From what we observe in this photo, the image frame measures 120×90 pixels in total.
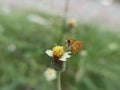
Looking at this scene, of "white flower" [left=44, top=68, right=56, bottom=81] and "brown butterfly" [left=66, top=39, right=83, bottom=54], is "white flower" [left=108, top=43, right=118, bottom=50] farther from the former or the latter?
"brown butterfly" [left=66, top=39, right=83, bottom=54]

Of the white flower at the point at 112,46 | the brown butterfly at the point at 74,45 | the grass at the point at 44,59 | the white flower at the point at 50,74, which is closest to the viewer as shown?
the brown butterfly at the point at 74,45

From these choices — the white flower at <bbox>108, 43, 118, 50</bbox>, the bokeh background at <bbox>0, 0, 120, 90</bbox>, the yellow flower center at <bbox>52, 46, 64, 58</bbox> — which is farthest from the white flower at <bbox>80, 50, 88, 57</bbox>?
the yellow flower center at <bbox>52, 46, 64, 58</bbox>

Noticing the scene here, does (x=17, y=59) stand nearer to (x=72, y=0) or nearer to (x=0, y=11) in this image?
(x=0, y=11)

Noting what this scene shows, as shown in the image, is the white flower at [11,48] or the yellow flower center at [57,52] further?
the white flower at [11,48]

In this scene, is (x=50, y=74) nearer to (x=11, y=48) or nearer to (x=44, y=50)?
(x=44, y=50)

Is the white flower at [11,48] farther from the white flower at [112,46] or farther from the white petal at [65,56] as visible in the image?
the white petal at [65,56]

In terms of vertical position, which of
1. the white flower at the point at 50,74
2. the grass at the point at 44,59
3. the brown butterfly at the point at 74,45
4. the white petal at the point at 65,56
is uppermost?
the grass at the point at 44,59

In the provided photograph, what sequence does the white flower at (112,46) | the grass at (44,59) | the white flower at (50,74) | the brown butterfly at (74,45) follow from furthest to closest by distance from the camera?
1. the white flower at (112,46)
2. the grass at (44,59)
3. the white flower at (50,74)
4. the brown butterfly at (74,45)

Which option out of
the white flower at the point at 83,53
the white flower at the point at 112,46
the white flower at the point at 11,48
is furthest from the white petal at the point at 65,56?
the white flower at the point at 112,46

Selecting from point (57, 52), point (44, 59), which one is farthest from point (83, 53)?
point (57, 52)
